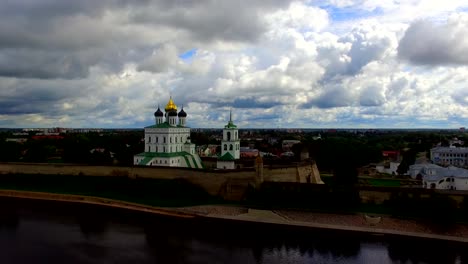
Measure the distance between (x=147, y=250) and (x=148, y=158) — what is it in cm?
1161

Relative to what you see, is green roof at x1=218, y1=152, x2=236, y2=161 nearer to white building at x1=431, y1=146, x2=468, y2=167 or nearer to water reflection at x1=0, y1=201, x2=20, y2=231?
water reflection at x1=0, y1=201, x2=20, y2=231

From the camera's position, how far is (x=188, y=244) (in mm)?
14727

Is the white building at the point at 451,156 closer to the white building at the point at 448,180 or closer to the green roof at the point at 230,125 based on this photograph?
the white building at the point at 448,180

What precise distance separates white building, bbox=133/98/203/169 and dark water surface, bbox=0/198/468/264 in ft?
22.7

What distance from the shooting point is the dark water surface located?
1336 cm

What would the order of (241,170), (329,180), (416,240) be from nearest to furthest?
(416,240) → (241,170) → (329,180)

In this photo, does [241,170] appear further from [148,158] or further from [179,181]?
[148,158]

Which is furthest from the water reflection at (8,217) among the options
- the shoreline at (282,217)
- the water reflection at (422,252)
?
the water reflection at (422,252)

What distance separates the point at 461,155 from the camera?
116 ft

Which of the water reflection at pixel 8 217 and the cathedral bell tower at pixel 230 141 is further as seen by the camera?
the cathedral bell tower at pixel 230 141

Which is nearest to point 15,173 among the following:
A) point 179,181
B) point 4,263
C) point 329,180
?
point 179,181

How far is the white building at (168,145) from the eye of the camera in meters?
25.4

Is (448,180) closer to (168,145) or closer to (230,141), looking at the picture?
(230,141)

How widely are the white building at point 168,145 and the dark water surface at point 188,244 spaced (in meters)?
6.91
